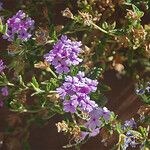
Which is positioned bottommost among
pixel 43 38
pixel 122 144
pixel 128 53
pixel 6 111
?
pixel 6 111

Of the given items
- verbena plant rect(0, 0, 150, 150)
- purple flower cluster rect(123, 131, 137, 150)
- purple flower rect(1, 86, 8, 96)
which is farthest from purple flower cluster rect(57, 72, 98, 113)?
purple flower rect(1, 86, 8, 96)

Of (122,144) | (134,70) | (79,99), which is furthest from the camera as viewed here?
(134,70)

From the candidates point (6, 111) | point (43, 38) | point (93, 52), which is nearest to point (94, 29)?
point (93, 52)

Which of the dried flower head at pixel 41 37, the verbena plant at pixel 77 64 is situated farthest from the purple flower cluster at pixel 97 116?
the dried flower head at pixel 41 37

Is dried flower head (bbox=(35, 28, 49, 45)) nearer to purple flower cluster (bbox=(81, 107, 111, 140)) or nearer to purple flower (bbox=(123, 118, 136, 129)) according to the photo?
purple flower cluster (bbox=(81, 107, 111, 140))

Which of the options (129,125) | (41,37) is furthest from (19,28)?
(129,125)

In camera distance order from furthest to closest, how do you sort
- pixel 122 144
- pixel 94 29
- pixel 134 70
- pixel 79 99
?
pixel 134 70 < pixel 94 29 < pixel 122 144 < pixel 79 99

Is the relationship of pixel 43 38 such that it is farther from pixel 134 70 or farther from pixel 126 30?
pixel 134 70

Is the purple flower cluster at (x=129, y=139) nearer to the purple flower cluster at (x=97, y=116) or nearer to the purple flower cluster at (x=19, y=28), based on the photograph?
the purple flower cluster at (x=97, y=116)
